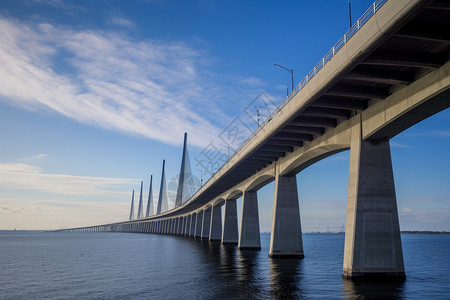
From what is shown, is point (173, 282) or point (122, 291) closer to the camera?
point (122, 291)

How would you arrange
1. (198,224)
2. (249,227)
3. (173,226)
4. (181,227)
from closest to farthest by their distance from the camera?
1. (249,227)
2. (198,224)
3. (181,227)
4. (173,226)

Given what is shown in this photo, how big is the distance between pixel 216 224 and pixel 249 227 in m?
29.8

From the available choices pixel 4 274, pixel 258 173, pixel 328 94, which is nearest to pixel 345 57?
pixel 328 94

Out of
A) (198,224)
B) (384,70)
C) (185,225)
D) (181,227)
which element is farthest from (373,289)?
(181,227)

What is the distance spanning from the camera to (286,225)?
1612 inches

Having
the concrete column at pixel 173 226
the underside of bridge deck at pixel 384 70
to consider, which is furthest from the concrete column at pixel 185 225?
the underside of bridge deck at pixel 384 70

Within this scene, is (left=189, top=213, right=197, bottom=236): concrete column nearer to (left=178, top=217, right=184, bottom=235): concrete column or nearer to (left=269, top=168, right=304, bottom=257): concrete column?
(left=178, top=217, right=184, bottom=235): concrete column

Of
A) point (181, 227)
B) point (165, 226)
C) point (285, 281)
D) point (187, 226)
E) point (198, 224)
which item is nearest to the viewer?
point (285, 281)

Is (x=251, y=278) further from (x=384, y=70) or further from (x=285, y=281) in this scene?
(x=384, y=70)

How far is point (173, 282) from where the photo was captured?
25047mm

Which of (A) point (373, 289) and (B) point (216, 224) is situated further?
(B) point (216, 224)

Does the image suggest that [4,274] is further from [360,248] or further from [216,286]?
[360,248]

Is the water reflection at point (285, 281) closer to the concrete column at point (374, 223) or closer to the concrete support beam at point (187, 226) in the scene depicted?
the concrete column at point (374, 223)

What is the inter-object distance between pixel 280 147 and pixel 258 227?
75.6ft
